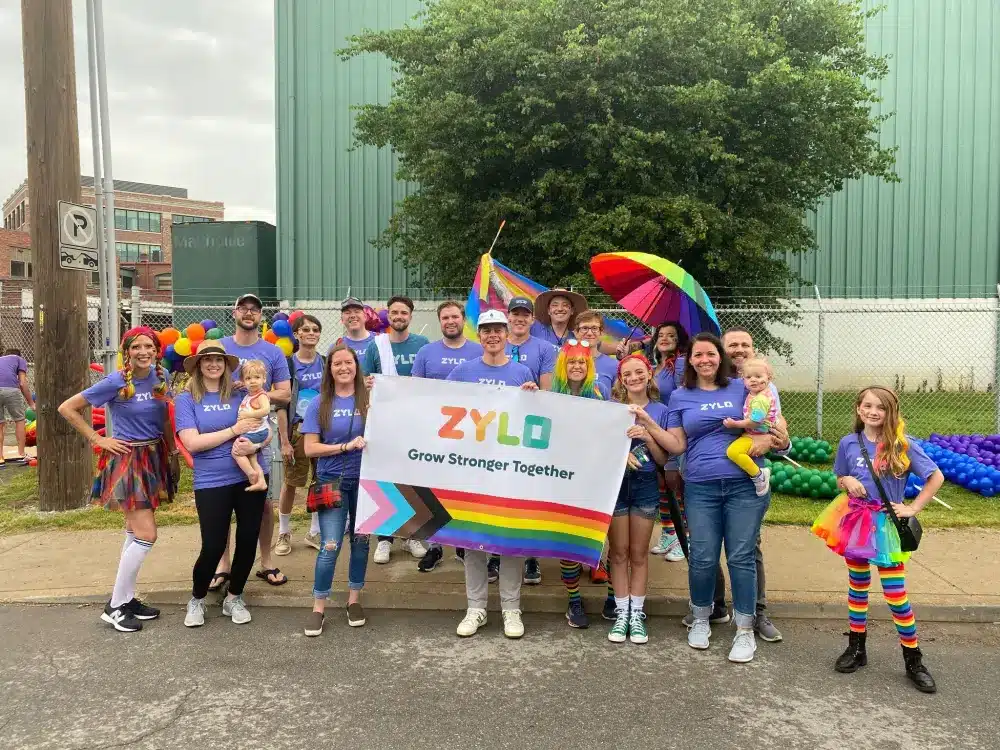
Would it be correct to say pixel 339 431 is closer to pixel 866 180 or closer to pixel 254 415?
pixel 254 415

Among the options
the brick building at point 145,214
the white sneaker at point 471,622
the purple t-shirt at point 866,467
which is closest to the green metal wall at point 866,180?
the white sneaker at point 471,622

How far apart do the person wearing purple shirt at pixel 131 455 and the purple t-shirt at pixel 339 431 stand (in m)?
1.04

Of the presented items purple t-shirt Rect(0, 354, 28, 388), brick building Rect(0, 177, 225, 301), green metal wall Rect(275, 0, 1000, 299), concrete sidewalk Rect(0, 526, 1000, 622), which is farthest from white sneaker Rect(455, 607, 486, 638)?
brick building Rect(0, 177, 225, 301)

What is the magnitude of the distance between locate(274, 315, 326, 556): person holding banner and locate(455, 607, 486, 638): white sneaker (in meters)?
1.99

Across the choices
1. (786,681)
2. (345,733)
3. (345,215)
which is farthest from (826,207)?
(345,733)

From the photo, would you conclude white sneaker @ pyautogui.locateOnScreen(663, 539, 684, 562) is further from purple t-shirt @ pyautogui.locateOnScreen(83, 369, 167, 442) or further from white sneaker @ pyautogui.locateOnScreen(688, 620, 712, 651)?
purple t-shirt @ pyautogui.locateOnScreen(83, 369, 167, 442)

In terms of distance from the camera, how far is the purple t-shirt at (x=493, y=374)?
4.55 metres

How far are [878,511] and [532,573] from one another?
7.86ft

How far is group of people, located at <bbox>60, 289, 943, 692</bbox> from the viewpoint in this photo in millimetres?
3916

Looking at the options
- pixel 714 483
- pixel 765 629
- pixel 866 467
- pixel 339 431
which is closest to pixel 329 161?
pixel 339 431

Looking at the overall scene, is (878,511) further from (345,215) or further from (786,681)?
(345,215)

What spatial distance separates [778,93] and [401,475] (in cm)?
1076

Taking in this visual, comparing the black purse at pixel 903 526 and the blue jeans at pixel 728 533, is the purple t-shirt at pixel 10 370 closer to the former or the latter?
the blue jeans at pixel 728 533

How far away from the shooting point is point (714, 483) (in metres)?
4.05
